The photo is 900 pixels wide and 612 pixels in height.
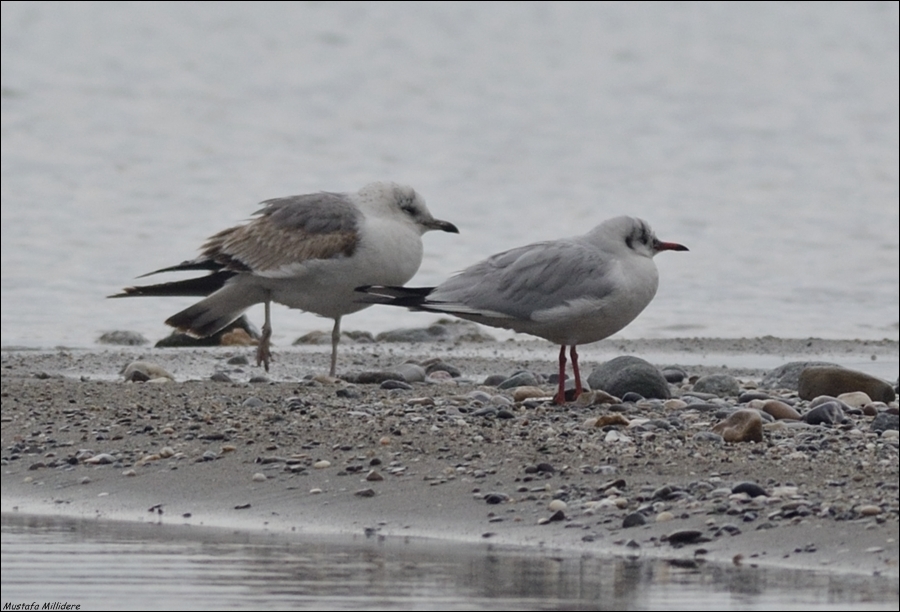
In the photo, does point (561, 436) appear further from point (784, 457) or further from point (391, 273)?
point (391, 273)

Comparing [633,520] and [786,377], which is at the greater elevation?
[786,377]

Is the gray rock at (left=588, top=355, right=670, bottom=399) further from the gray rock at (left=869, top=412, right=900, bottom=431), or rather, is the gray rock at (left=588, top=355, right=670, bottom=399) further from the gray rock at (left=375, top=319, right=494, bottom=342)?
Answer: the gray rock at (left=375, top=319, right=494, bottom=342)

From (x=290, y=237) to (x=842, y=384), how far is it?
301 cm

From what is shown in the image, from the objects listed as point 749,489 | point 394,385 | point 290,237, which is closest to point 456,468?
point 749,489

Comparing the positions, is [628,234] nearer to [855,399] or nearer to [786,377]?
[855,399]

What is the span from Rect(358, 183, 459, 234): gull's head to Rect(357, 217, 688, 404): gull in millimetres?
1181

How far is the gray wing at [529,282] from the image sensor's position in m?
6.80

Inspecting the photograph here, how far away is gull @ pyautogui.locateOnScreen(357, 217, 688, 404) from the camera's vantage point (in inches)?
266

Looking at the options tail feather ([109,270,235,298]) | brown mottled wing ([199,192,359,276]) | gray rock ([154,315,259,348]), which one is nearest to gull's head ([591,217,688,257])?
brown mottled wing ([199,192,359,276])

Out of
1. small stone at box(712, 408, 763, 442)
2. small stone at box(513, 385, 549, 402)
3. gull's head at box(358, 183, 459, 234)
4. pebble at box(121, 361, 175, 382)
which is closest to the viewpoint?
small stone at box(712, 408, 763, 442)

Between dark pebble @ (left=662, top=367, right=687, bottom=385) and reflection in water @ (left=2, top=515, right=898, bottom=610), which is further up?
dark pebble @ (left=662, top=367, right=687, bottom=385)

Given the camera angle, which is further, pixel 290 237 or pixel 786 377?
pixel 290 237

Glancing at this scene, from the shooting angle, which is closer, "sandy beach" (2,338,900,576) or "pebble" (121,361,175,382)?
"sandy beach" (2,338,900,576)

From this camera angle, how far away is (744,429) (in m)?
5.72
